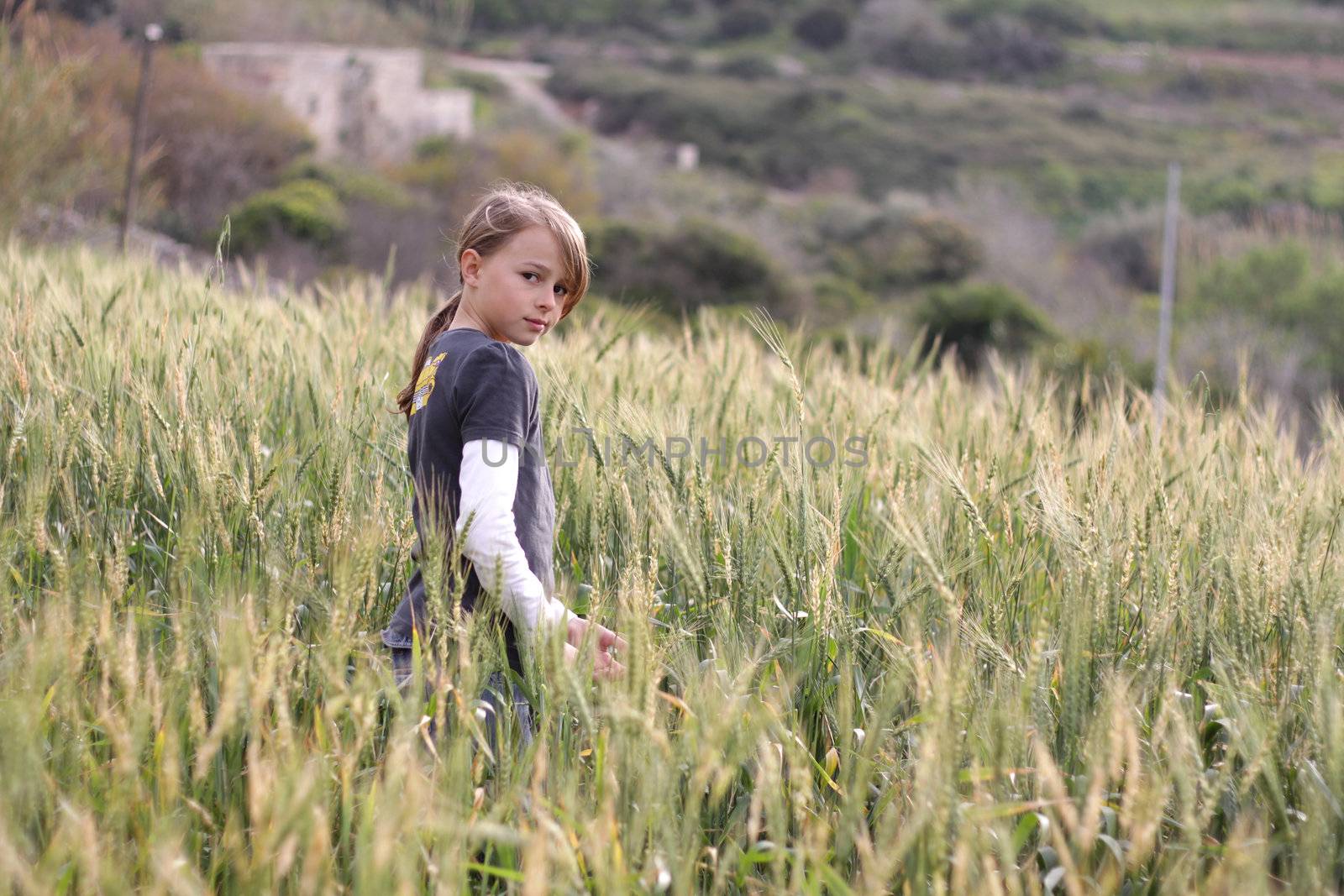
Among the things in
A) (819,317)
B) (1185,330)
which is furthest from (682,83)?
(1185,330)

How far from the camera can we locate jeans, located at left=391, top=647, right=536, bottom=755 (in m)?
1.60

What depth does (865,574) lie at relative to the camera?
2.15 m

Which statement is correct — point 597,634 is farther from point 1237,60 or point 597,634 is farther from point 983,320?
point 1237,60

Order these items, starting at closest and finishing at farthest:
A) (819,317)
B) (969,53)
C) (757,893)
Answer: (757,893)
(819,317)
(969,53)

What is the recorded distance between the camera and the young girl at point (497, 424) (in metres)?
1.55

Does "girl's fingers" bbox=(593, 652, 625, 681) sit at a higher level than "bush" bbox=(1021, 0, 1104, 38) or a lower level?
lower

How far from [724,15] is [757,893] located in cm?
4666

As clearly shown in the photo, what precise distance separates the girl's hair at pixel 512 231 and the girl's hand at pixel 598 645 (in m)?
0.46

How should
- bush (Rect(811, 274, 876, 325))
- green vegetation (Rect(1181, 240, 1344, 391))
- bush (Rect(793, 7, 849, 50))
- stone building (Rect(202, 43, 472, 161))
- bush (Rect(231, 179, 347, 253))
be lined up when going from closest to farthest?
bush (Rect(231, 179, 347, 253)), green vegetation (Rect(1181, 240, 1344, 391)), bush (Rect(811, 274, 876, 325)), stone building (Rect(202, 43, 472, 161)), bush (Rect(793, 7, 849, 50))

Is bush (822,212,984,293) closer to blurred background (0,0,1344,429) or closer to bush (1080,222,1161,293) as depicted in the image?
blurred background (0,0,1344,429)

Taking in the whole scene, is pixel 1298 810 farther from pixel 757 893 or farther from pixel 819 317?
pixel 819 317

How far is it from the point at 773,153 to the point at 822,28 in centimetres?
1450

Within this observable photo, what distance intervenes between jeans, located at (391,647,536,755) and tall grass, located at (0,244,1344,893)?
4 centimetres

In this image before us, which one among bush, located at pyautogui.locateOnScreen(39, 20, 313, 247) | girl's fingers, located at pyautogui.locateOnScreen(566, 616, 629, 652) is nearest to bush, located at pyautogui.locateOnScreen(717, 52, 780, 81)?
bush, located at pyautogui.locateOnScreen(39, 20, 313, 247)
